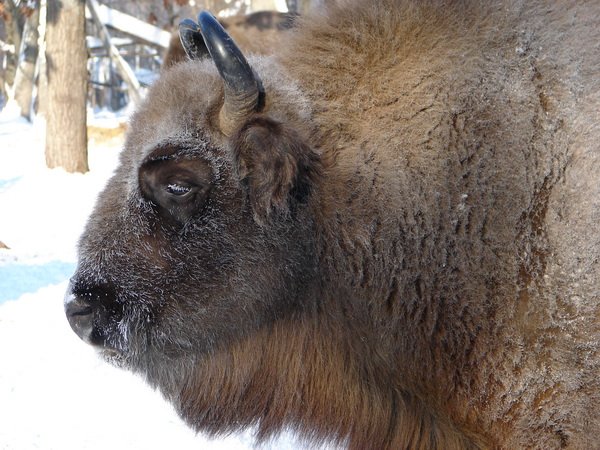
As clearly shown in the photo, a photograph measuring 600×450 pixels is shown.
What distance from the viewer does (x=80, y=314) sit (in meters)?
3.19

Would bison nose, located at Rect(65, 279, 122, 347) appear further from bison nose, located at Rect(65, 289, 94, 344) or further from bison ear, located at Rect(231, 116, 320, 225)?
bison ear, located at Rect(231, 116, 320, 225)

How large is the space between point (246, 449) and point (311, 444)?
1293 mm

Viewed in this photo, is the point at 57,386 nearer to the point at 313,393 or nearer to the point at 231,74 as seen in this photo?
the point at 313,393

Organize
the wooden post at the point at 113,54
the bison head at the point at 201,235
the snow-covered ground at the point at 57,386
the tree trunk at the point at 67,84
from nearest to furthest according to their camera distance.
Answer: the bison head at the point at 201,235, the snow-covered ground at the point at 57,386, the tree trunk at the point at 67,84, the wooden post at the point at 113,54

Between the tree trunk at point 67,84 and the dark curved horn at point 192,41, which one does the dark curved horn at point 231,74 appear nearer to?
the dark curved horn at point 192,41

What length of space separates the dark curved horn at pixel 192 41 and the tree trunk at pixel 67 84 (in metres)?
11.9

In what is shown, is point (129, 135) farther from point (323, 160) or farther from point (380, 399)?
point (380, 399)

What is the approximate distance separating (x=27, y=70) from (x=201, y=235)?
1208 inches

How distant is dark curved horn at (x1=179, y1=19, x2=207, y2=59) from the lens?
12.2 feet

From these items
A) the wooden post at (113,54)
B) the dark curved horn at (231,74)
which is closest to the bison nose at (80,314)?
the dark curved horn at (231,74)

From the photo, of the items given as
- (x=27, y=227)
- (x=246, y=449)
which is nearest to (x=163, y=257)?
(x=246, y=449)

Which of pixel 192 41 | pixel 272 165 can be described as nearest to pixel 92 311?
pixel 272 165

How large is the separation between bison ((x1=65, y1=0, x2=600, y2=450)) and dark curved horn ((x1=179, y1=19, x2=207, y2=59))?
0.34m

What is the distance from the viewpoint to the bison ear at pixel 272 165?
3.03 meters
